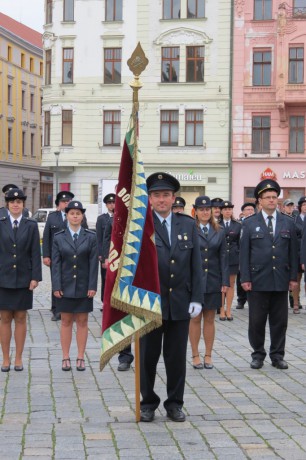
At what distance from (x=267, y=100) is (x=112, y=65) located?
747 cm

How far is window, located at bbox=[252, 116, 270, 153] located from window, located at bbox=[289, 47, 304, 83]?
7.19 feet

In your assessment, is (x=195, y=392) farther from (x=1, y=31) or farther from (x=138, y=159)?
(x=1, y=31)

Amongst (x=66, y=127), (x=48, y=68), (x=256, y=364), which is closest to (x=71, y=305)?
(x=256, y=364)

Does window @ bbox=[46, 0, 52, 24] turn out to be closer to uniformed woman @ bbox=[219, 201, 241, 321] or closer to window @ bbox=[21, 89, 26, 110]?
window @ bbox=[21, 89, 26, 110]

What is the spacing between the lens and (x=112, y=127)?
139 ft

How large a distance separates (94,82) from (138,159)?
3545 centimetres

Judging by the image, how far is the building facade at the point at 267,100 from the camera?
1563 inches

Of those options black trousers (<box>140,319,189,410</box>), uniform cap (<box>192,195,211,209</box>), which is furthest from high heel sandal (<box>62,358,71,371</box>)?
uniform cap (<box>192,195,211,209</box>)

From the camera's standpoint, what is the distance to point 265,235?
1055 centimetres

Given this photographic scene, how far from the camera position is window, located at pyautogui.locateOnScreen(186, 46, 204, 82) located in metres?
41.4

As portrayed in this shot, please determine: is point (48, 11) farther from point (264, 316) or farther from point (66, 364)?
point (66, 364)

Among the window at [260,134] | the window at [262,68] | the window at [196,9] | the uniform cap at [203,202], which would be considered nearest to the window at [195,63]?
the window at [196,9]

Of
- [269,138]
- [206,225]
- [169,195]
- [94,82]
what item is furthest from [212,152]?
[169,195]

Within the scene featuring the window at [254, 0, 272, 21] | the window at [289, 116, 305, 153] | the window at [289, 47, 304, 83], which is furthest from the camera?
the window at [289, 116, 305, 153]
